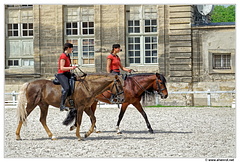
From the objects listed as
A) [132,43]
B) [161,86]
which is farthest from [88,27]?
[161,86]

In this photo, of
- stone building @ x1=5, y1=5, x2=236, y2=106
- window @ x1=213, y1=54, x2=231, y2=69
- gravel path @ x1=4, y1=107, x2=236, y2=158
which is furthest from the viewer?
window @ x1=213, y1=54, x2=231, y2=69

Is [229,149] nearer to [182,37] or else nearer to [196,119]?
[196,119]

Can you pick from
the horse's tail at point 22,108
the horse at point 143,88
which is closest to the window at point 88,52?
the horse at point 143,88

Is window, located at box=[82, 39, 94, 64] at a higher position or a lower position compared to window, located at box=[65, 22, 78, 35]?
lower

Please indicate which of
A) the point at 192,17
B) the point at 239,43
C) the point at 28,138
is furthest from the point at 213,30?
the point at 28,138

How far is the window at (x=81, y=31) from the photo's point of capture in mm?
22016

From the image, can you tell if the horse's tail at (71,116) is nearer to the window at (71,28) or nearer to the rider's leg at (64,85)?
the rider's leg at (64,85)

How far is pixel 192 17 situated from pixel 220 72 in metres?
2.79

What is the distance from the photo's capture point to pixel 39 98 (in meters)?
10.4

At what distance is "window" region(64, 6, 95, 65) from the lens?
72.2 ft

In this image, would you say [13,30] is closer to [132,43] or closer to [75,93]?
[132,43]

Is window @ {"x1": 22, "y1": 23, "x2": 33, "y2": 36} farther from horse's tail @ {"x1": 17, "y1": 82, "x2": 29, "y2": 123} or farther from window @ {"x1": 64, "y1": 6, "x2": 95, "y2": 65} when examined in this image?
horse's tail @ {"x1": 17, "y1": 82, "x2": 29, "y2": 123}

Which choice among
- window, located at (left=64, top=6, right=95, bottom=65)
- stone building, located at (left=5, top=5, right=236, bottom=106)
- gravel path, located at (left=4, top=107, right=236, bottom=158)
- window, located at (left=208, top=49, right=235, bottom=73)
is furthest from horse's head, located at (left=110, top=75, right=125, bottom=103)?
window, located at (left=64, top=6, right=95, bottom=65)

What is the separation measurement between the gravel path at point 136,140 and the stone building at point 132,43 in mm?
6075
